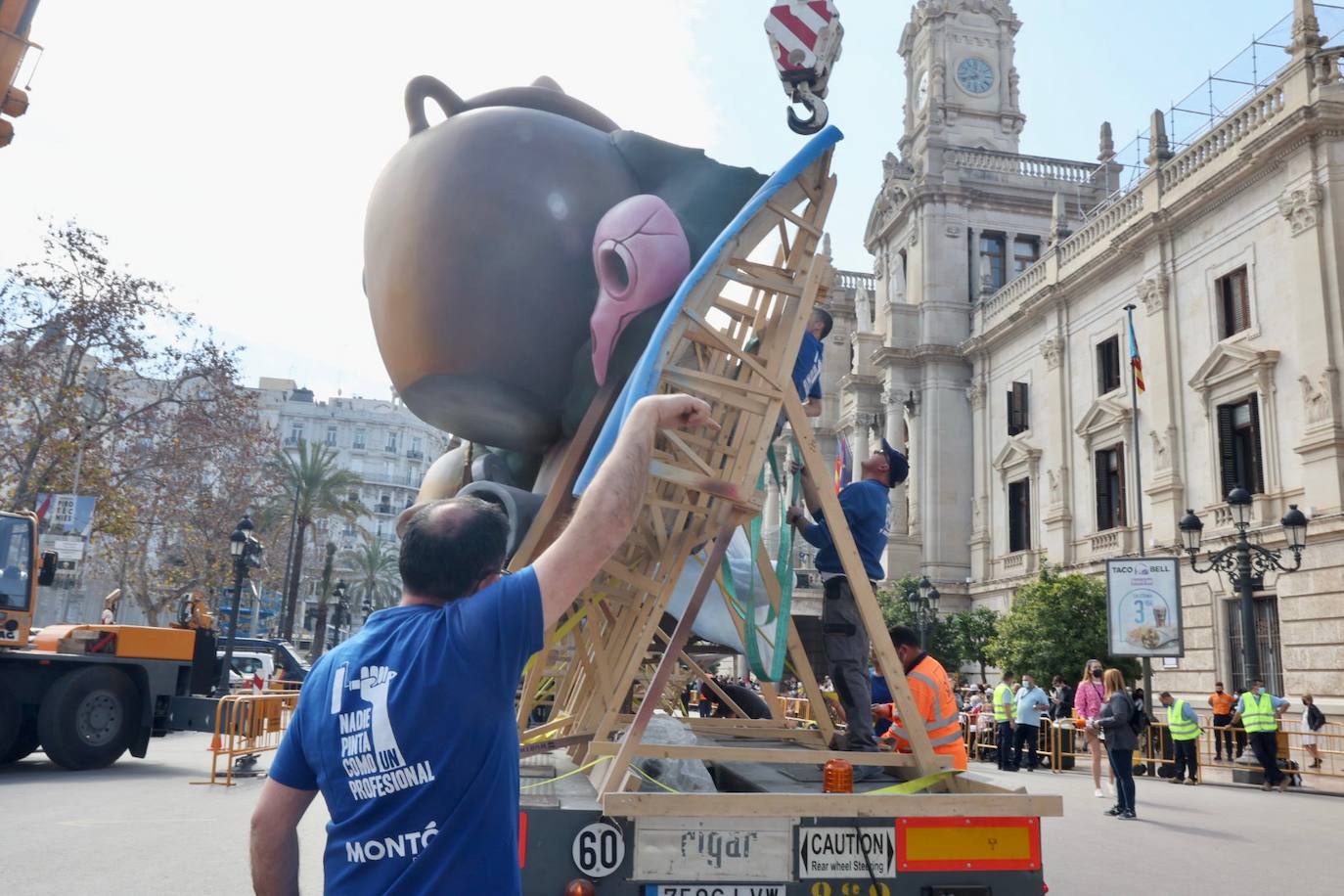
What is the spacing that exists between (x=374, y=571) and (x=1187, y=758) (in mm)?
45731

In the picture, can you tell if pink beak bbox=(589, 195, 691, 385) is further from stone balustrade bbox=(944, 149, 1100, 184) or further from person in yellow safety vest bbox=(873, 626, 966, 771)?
stone balustrade bbox=(944, 149, 1100, 184)

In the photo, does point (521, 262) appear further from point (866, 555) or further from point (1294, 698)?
point (1294, 698)

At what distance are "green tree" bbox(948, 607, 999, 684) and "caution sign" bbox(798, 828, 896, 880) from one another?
28.8 m

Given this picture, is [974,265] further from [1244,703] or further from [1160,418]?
[1244,703]

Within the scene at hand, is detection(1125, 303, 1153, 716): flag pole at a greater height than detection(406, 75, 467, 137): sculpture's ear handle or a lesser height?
greater

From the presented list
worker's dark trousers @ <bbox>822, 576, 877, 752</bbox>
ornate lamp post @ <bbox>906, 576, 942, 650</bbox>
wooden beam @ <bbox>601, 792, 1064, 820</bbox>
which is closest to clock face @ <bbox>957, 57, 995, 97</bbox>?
ornate lamp post @ <bbox>906, 576, 942, 650</bbox>

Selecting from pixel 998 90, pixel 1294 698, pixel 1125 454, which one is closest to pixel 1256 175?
pixel 1125 454

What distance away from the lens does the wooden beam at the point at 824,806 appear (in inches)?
132

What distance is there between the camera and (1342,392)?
19.8 meters

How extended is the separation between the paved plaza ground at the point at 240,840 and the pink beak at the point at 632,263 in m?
3.13

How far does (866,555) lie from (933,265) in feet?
111

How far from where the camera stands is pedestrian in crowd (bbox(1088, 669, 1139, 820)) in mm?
11164

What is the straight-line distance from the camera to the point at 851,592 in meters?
5.09

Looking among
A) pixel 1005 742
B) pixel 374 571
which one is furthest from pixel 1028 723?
pixel 374 571
